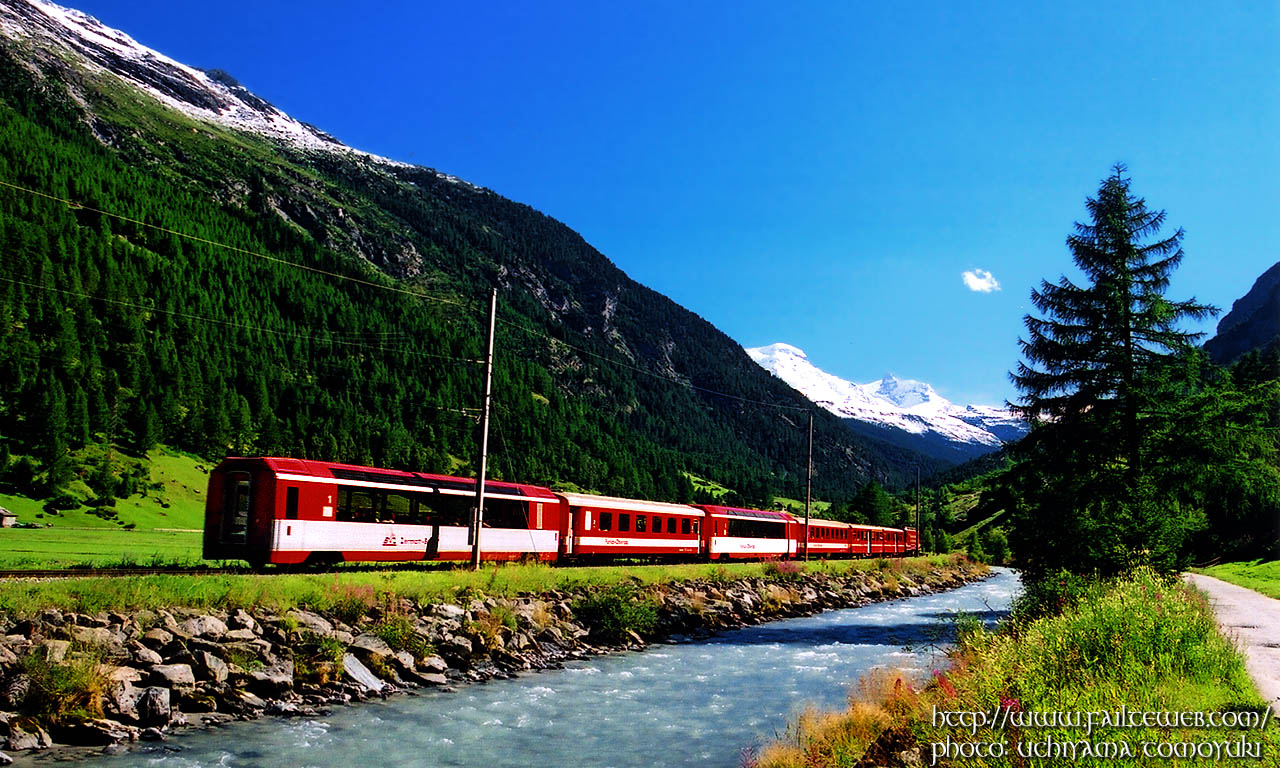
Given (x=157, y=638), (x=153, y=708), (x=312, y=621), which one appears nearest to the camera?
(x=153, y=708)

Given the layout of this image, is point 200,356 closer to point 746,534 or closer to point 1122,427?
point 746,534

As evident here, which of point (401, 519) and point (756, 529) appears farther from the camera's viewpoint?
point (756, 529)

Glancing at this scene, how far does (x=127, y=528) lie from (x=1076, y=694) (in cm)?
6484

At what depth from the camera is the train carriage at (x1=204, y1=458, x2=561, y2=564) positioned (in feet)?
77.5

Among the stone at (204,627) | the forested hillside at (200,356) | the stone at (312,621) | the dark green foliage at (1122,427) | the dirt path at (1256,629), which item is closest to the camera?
the dirt path at (1256,629)

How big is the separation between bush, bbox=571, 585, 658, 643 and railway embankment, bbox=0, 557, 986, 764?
0.13 feet

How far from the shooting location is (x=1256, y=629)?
54.5ft

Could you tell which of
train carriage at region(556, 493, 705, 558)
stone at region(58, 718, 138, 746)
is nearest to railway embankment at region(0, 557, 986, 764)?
stone at region(58, 718, 138, 746)

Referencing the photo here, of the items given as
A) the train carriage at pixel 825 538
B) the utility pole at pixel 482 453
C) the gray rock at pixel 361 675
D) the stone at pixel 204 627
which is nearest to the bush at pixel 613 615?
the utility pole at pixel 482 453

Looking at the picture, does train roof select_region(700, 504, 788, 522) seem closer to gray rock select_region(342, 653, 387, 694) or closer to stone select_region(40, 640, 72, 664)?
gray rock select_region(342, 653, 387, 694)

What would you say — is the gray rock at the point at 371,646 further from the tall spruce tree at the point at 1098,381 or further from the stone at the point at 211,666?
the tall spruce tree at the point at 1098,381

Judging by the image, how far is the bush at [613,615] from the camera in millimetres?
25453

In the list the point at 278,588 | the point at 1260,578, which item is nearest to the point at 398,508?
the point at 278,588

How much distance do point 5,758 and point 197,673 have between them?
3715 mm
